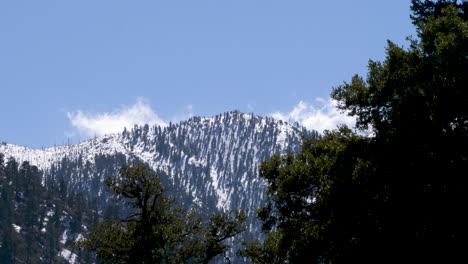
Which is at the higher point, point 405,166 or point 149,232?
point 149,232

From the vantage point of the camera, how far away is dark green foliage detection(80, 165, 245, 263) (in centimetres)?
4512

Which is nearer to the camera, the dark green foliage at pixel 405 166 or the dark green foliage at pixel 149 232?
the dark green foliage at pixel 405 166

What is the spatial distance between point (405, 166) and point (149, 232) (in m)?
23.8

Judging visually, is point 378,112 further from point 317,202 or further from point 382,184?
point 317,202

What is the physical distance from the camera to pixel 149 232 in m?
45.3

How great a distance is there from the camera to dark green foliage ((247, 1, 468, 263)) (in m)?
27.5

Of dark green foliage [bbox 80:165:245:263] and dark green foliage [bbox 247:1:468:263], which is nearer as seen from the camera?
dark green foliage [bbox 247:1:468:263]

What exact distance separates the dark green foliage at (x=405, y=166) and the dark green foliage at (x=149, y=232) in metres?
15.1

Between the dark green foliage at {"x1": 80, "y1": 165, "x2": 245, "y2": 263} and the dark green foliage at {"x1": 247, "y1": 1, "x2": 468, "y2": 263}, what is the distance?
15.1m

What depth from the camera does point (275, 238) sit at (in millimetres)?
39969

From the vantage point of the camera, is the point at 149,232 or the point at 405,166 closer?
the point at 405,166

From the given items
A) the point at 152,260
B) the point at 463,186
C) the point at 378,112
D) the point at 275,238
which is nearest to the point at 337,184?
the point at 378,112

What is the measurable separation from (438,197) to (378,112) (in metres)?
6.55

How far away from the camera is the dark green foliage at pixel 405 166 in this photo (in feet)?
90.4
